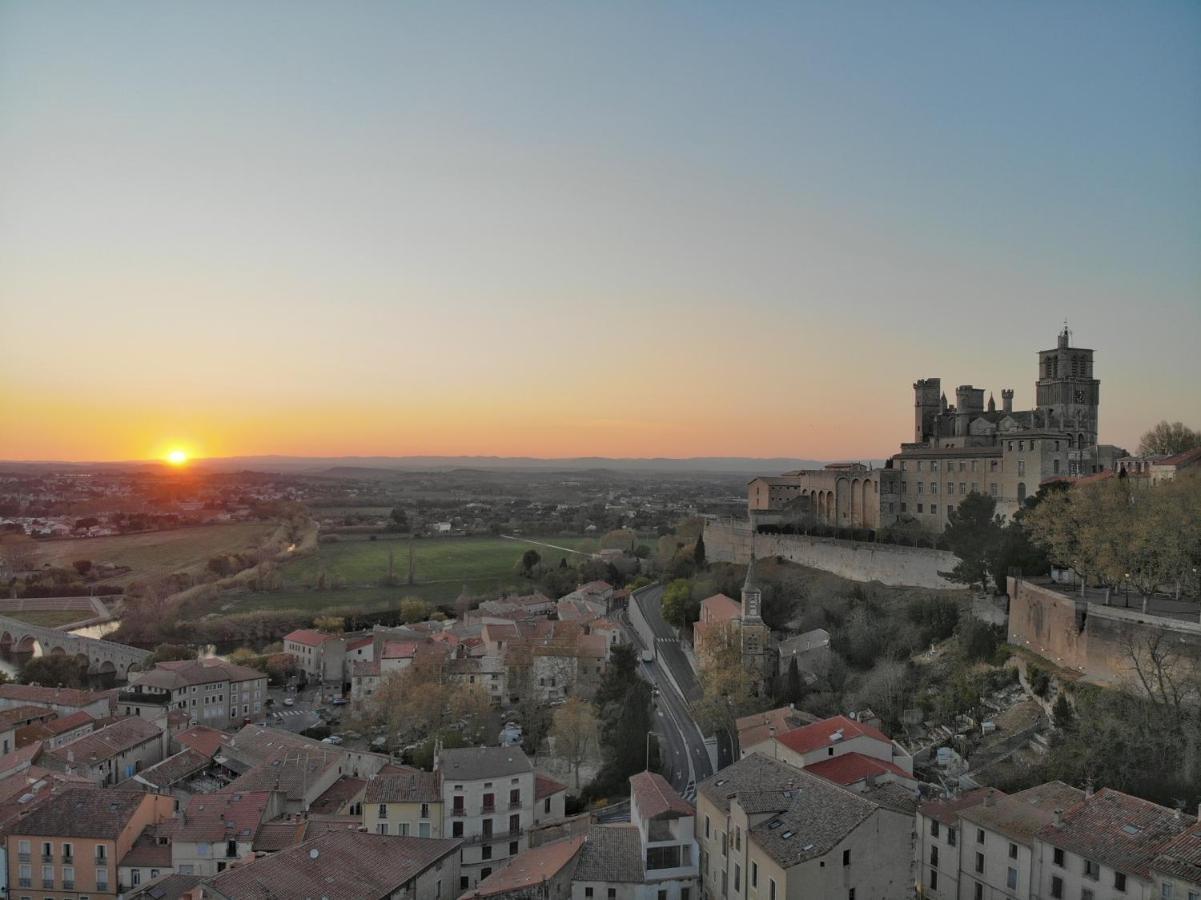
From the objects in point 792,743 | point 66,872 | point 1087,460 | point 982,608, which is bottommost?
point 66,872

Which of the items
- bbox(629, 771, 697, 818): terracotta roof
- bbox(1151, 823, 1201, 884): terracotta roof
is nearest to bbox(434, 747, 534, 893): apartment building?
bbox(629, 771, 697, 818): terracotta roof

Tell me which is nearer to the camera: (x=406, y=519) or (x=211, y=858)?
(x=211, y=858)

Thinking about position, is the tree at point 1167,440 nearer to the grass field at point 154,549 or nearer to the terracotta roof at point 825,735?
the terracotta roof at point 825,735

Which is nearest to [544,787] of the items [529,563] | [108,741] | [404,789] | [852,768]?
[404,789]

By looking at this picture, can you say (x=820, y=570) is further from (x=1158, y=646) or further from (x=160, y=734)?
(x=160, y=734)

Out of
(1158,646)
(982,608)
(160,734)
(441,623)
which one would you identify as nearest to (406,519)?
(441,623)

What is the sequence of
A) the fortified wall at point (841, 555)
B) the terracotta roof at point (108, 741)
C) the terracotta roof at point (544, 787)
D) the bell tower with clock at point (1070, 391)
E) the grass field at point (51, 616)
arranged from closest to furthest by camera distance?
the terracotta roof at point (544, 787), the terracotta roof at point (108, 741), the fortified wall at point (841, 555), the bell tower with clock at point (1070, 391), the grass field at point (51, 616)

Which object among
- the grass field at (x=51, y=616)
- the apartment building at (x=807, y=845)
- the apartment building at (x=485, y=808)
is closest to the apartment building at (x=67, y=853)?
the apartment building at (x=485, y=808)
